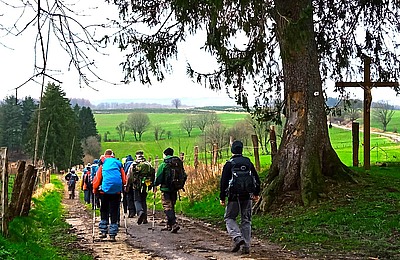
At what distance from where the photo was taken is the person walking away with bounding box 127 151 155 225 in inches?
567

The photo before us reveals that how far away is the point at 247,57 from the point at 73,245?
5765 millimetres

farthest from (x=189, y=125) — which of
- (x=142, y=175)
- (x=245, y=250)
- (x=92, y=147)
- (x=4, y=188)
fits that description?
(x=92, y=147)

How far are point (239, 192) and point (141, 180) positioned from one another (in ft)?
16.9

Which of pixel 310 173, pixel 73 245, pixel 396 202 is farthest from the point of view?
pixel 310 173

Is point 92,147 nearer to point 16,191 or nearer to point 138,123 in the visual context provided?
point 138,123

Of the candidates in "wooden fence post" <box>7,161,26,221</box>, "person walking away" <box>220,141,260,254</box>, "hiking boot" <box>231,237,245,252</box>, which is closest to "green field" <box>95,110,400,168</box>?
"wooden fence post" <box>7,161,26,221</box>

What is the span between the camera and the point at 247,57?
538 inches

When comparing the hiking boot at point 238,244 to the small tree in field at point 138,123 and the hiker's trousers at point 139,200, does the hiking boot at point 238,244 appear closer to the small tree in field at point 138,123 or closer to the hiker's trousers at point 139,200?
the hiker's trousers at point 139,200

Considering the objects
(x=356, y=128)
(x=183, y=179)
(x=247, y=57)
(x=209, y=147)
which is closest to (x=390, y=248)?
(x=183, y=179)

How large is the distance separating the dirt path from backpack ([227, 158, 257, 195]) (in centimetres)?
100

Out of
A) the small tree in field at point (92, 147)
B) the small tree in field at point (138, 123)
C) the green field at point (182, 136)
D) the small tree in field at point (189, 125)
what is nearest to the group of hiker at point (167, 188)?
the green field at point (182, 136)

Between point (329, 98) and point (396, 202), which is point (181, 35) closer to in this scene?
point (329, 98)

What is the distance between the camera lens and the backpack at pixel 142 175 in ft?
47.2

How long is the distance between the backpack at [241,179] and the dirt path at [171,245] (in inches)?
39.3
